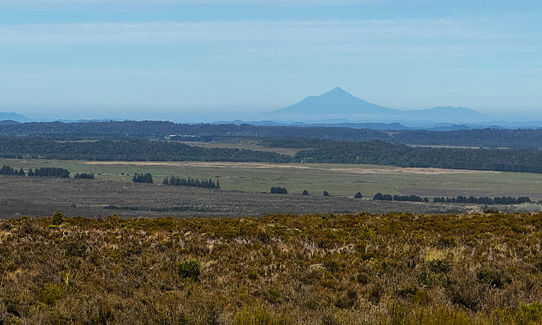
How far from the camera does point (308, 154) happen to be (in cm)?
16825

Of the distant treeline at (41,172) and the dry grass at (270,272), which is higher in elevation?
the dry grass at (270,272)

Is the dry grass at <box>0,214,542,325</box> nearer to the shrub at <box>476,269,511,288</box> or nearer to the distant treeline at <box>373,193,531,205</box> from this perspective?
the shrub at <box>476,269,511,288</box>

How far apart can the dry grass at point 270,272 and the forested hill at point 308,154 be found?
12762cm

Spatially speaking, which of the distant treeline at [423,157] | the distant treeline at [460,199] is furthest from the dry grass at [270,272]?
the distant treeline at [423,157]

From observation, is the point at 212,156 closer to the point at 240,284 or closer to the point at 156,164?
the point at 156,164

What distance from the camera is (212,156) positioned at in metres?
157

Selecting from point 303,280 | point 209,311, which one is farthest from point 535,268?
point 209,311

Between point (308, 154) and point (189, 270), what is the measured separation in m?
156

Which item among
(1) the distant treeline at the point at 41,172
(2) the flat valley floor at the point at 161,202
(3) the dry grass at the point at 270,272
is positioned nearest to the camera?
(3) the dry grass at the point at 270,272

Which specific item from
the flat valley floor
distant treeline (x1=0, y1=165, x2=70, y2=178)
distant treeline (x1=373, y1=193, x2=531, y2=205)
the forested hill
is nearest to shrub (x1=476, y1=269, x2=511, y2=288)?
the flat valley floor

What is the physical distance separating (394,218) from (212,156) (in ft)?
447

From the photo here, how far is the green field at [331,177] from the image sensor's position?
303 feet

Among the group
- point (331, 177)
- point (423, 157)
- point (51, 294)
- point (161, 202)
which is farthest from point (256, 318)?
point (423, 157)

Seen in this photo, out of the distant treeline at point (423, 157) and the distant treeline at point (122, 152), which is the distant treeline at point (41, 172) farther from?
the distant treeline at point (423, 157)
